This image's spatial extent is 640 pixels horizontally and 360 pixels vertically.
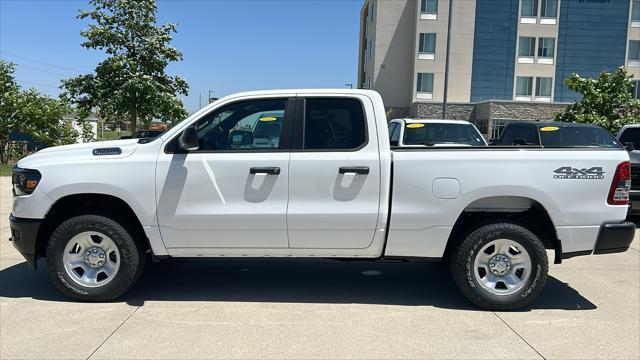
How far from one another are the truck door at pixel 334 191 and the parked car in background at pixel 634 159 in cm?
578

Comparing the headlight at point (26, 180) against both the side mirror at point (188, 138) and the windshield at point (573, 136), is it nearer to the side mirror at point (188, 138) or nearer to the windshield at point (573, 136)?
the side mirror at point (188, 138)

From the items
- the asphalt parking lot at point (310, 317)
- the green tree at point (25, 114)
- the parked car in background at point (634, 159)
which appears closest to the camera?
the asphalt parking lot at point (310, 317)

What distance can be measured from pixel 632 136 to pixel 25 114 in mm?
19608

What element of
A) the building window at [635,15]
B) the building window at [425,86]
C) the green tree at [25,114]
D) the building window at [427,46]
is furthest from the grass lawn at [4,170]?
the building window at [635,15]

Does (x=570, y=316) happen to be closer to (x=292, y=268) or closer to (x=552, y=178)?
(x=552, y=178)

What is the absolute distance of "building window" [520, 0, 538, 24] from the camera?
4219 cm

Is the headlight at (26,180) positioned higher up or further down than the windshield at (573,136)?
further down

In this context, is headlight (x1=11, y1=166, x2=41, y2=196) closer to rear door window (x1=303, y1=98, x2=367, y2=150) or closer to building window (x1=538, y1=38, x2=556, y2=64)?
rear door window (x1=303, y1=98, x2=367, y2=150)

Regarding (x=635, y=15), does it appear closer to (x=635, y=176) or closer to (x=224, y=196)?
(x=635, y=176)

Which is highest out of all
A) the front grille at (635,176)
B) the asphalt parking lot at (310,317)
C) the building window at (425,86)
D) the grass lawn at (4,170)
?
the building window at (425,86)

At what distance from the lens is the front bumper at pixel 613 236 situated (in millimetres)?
4719

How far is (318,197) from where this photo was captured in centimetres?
471

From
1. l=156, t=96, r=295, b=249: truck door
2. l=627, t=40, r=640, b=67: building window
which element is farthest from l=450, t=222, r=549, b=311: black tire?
l=627, t=40, r=640, b=67: building window

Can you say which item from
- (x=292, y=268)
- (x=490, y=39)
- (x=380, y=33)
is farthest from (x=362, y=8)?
(x=292, y=268)
